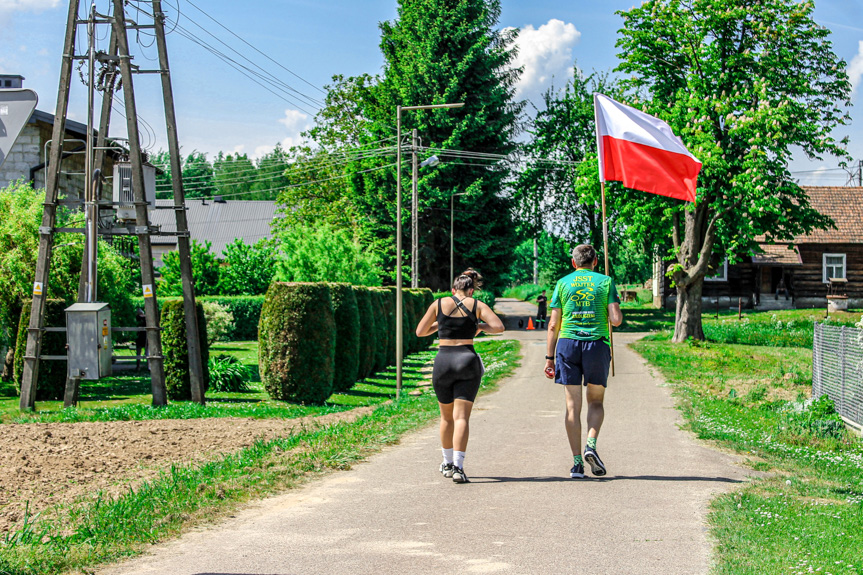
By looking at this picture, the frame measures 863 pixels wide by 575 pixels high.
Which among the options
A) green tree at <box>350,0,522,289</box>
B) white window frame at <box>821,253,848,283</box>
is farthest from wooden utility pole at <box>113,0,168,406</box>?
white window frame at <box>821,253,848,283</box>

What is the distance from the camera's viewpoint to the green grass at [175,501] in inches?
211

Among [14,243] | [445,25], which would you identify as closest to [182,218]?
[14,243]

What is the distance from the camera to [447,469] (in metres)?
7.80

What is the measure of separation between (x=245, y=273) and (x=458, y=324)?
4102 cm

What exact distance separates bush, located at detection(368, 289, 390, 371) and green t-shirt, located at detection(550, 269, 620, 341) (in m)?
16.2

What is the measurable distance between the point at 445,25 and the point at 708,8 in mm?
20006

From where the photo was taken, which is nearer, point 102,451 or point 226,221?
point 102,451

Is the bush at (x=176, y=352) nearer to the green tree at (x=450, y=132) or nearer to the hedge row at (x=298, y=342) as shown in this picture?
the hedge row at (x=298, y=342)

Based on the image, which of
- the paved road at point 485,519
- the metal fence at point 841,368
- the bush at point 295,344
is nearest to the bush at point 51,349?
the bush at point 295,344

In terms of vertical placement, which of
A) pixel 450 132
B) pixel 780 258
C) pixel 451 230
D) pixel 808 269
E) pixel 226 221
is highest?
pixel 450 132

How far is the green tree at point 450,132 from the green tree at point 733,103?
627 inches

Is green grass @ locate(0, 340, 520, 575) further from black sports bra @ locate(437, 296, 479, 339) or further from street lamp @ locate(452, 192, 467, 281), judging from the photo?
street lamp @ locate(452, 192, 467, 281)

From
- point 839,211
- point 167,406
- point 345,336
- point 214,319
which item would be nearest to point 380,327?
point 345,336

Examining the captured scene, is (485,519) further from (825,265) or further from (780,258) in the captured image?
(825,265)
